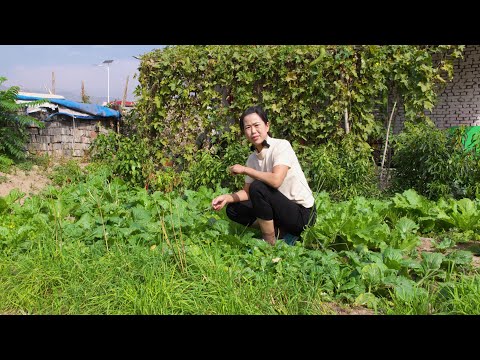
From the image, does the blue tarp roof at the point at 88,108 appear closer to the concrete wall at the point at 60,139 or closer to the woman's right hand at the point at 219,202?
the concrete wall at the point at 60,139

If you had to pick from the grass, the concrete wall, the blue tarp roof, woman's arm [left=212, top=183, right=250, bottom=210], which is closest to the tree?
the concrete wall

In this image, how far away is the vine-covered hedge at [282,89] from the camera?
20.3ft

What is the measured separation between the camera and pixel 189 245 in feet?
10.4

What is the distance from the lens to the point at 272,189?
10.8 ft

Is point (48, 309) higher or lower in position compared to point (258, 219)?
lower

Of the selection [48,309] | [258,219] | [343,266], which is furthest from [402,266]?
[48,309]

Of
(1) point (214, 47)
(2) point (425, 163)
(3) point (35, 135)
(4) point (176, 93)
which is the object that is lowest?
(3) point (35, 135)

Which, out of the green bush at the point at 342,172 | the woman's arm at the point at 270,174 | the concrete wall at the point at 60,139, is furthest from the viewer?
the concrete wall at the point at 60,139

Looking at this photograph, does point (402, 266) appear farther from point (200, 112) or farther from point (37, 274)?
point (200, 112)

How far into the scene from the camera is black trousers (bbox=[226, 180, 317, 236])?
3266 millimetres

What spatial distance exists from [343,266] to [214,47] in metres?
4.62

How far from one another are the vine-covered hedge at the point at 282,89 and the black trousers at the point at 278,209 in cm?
311

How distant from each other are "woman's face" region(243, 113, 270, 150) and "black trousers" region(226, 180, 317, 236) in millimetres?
335

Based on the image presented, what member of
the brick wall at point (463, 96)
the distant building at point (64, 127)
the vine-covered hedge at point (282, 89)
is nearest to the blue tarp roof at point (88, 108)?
the distant building at point (64, 127)
